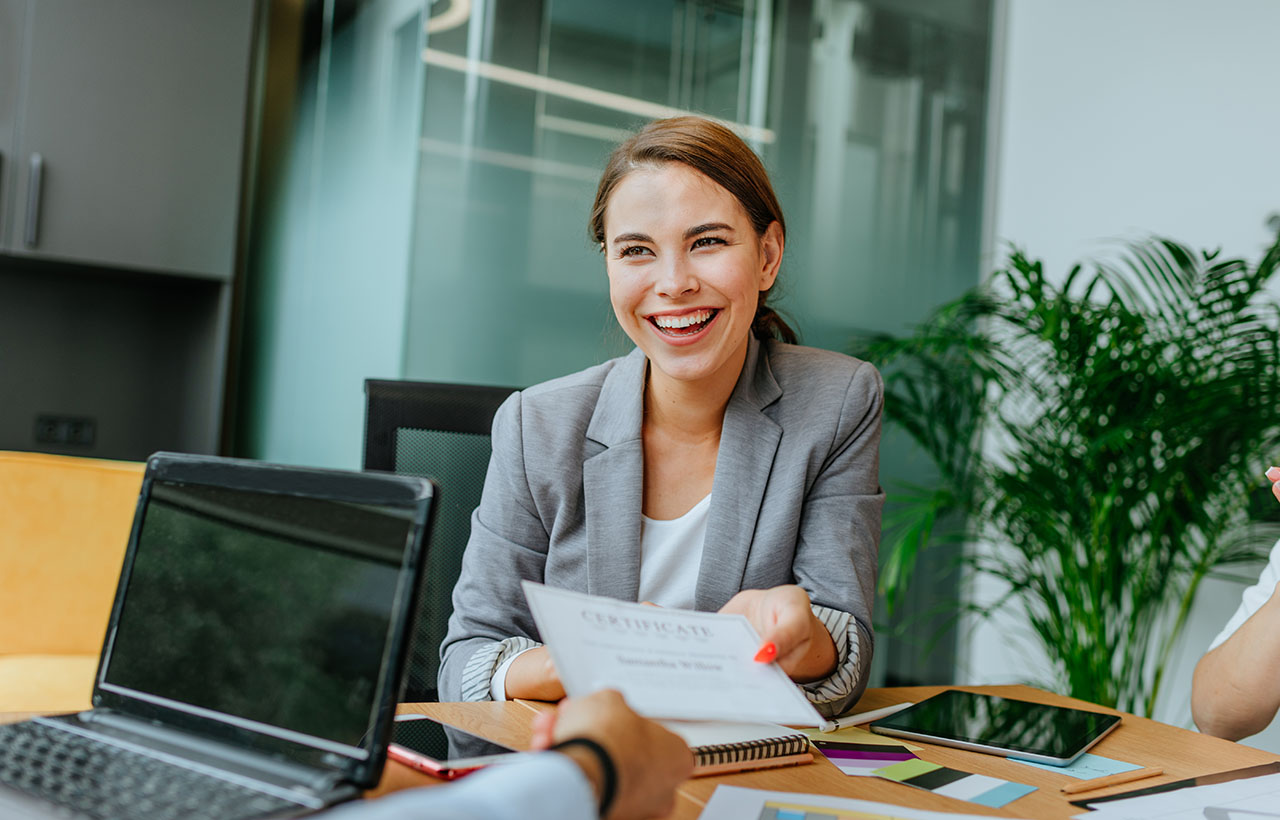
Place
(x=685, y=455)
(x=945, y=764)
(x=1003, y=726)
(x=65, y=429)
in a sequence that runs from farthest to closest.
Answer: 1. (x=65, y=429)
2. (x=685, y=455)
3. (x=1003, y=726)
4. (x=945, y=764)

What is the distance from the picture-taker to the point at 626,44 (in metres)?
2.60

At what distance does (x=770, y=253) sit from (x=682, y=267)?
18 centimetres

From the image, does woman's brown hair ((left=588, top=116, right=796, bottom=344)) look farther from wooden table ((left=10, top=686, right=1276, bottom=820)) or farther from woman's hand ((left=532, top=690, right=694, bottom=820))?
woman's hand ((left=532, top=690, right=694, bottom=820))

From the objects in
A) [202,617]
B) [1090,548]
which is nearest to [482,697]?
[202,617]

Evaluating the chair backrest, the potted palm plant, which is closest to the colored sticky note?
the potted palm plant

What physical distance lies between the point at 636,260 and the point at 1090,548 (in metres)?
1.45

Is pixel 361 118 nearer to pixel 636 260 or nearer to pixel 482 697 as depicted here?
pixel 636 260

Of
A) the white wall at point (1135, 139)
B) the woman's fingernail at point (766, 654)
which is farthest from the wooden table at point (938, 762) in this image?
the white wall at point (1135, 139)

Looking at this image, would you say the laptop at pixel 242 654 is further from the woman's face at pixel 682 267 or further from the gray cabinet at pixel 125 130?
the gray cabinet at pixel 125 130

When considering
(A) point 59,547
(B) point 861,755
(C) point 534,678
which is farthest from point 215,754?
(A) point 59,547

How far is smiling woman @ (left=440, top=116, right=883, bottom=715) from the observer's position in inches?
48.3

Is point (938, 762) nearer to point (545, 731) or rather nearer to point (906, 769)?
point (906, 769)

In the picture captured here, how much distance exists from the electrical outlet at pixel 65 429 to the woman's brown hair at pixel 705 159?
241 centimetres

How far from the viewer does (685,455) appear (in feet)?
4.46
